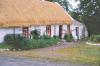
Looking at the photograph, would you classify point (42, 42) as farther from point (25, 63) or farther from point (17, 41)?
point (25, 63)

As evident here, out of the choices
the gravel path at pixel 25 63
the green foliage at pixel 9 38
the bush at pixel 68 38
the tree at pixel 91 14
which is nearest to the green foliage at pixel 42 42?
the green foliage at pixel 9 38

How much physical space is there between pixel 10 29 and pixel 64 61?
15424 mm

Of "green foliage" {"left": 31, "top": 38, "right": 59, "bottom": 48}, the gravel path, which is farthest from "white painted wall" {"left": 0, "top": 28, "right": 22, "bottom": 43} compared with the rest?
the gravel path

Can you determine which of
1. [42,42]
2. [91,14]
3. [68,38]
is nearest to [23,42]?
[42,42]

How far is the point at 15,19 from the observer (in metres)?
40.4

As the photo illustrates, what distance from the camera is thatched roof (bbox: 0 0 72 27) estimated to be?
4025 centimetres

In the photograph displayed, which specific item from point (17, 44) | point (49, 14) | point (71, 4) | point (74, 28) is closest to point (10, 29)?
point (17, 44)

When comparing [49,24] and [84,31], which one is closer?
[49,24]

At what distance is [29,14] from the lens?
43.7 m

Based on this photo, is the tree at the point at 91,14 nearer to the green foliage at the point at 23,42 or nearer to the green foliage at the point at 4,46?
the green foliage at the point at 23,42

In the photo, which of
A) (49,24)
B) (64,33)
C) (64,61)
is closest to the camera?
(64,61)

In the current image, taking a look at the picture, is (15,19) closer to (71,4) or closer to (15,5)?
(15,5)

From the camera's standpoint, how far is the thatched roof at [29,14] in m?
40.2

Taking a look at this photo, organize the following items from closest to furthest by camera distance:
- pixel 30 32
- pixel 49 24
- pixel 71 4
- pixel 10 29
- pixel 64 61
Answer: pixel 64 61 < pixel 10 29 < pixel 30 32 < pixel 49 24 < pixel 71 4
